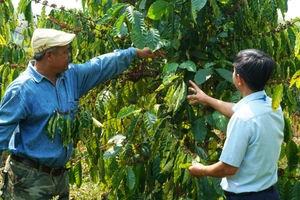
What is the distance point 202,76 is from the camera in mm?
2168

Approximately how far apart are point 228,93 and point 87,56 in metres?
0.87

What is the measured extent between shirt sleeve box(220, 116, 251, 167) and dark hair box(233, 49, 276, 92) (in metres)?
0.15

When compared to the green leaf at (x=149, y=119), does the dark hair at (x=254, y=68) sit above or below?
above

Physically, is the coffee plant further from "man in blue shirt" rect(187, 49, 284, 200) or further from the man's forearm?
"man in blue shirt" rect(187, 49, 284, 200)

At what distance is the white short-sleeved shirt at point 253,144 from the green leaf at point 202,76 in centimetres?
24

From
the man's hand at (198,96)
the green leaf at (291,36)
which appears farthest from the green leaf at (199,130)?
the green leaf at (291,36)

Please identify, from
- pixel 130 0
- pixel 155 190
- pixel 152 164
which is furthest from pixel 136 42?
pixel 155 190

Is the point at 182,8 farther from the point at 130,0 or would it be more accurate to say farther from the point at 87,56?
the point at 87,56

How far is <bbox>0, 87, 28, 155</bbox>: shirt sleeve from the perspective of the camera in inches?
89.7

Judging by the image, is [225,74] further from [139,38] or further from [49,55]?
[49,55]

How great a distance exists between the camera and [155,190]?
2516 millimetres

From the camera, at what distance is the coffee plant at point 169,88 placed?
218 cm

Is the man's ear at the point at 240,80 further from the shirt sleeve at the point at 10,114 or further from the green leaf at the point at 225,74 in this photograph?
the shirt sleeve at the point at 10,114

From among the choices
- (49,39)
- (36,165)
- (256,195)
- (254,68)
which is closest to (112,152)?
(36,165)
